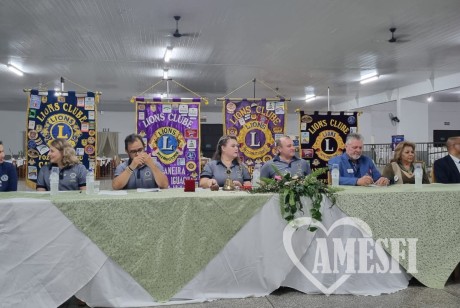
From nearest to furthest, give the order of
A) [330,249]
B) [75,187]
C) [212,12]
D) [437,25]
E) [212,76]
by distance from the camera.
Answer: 1. [330,249]
2. [75,187]
3. [212,12]
4. [437,25]
5. [212,76]

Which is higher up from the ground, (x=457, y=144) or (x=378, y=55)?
(x=378, y=55)

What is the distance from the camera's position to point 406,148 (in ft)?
13.5

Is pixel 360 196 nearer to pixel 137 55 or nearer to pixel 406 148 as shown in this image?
pixel 406 148

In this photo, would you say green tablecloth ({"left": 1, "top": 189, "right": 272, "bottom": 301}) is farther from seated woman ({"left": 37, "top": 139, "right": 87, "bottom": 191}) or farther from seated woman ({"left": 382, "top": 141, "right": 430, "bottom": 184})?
seated woman ({"left": 382, "top": 141, "right": 430, "bottom": 184})

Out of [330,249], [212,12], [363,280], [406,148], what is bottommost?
[363,280]

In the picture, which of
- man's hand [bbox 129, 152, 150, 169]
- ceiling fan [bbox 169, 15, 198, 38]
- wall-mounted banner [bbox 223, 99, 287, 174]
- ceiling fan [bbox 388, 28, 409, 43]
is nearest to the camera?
man's hand [bbox 129, 152, 150, 169]

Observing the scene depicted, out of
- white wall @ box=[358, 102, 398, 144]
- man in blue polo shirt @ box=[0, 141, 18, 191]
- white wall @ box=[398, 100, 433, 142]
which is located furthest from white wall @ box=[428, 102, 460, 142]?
man in blue polo shirt @ box=[0, 141, 18, 191]

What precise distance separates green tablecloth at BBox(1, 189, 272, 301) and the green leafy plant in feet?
0.70

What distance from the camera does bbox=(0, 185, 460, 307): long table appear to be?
8.44 feet

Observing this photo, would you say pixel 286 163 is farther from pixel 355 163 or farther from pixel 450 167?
A: pixel 450 167

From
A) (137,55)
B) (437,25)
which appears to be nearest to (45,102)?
(137,55)

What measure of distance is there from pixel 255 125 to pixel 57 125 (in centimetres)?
324

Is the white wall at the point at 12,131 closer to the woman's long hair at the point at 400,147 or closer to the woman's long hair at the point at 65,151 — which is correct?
the woman's long hair at the point at 65,151

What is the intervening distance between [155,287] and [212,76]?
29.0ft
